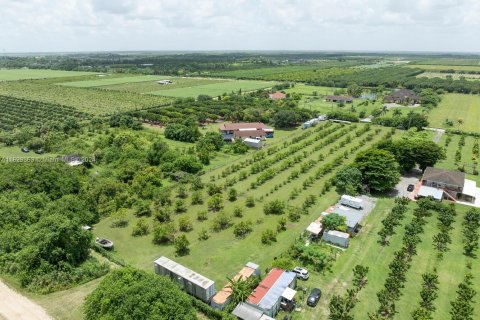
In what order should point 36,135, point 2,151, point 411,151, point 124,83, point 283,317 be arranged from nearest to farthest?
1. point 283,317
2. point 411,151
3. point 2,151
4. point 36,135
5. point 124,83

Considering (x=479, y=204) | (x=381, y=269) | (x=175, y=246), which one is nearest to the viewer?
(x=381, y=269)

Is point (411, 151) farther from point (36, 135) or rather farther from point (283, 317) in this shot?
point (36, 135)

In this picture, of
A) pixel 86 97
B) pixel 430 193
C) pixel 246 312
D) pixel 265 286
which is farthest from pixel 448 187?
pixel 86 97

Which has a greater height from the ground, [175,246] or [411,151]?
[411,151]

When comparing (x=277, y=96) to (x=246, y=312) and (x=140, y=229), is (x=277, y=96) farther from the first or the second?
(x=246, y=312)

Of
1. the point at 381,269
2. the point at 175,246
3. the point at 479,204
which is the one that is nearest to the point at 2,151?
the point at 175,246

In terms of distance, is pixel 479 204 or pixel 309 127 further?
pixel 309 127
